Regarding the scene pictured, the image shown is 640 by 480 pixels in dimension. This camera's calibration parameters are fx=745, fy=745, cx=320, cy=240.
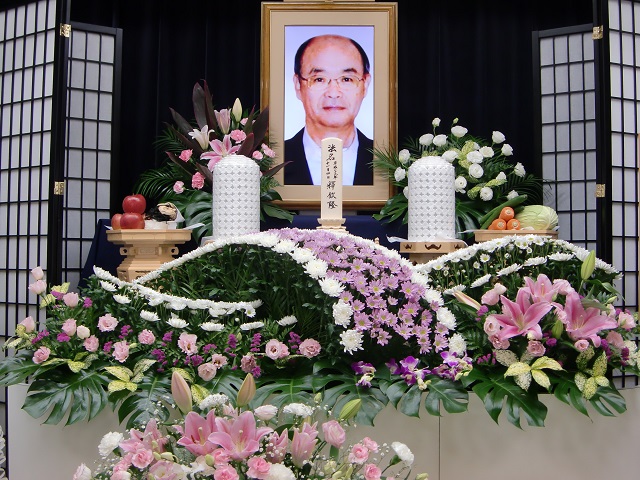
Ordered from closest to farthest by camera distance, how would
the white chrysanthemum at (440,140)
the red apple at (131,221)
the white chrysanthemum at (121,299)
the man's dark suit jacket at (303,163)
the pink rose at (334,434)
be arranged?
Answer: 1. the pink rose at (334,434)
2. the white chrysanthemum at (121,299)
3. the red apple at (131,221)
4. the white chrysanthemum at (440,140)
5. the man's dark suit jacket at (303,163)

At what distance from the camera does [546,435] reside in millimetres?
2125

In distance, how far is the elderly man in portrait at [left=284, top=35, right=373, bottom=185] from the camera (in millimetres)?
4461

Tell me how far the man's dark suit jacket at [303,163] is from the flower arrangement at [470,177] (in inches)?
3.2

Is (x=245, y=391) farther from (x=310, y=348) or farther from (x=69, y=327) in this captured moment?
(x=69, y=327)

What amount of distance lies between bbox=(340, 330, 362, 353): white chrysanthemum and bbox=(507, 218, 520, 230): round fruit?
1750 millimetres

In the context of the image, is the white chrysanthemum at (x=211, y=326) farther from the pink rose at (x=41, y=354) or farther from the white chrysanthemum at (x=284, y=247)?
the pink rose at (x=41, y=354)

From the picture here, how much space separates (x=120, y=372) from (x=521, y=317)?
119 centimetres

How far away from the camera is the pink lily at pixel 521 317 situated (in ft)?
7.03

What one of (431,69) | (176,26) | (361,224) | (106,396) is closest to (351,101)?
(431,69)

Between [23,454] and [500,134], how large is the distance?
311 cm

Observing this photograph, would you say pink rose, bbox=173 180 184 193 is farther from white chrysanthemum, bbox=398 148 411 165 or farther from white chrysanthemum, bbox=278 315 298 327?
white chrysanthemum, bbox=278 315 298 327

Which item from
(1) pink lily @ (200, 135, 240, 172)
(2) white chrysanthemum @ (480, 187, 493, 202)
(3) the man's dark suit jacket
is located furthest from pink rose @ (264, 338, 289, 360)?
(3) the man's dark suit jacket

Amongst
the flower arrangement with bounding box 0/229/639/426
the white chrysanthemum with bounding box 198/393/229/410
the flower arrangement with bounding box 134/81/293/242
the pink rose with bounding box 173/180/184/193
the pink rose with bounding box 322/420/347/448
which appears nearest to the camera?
the pink rose with bounding box 322/420/347/448

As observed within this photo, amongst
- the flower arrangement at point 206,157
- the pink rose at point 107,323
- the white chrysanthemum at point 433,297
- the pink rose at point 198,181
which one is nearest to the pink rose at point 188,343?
the pink rose at point 107,323
